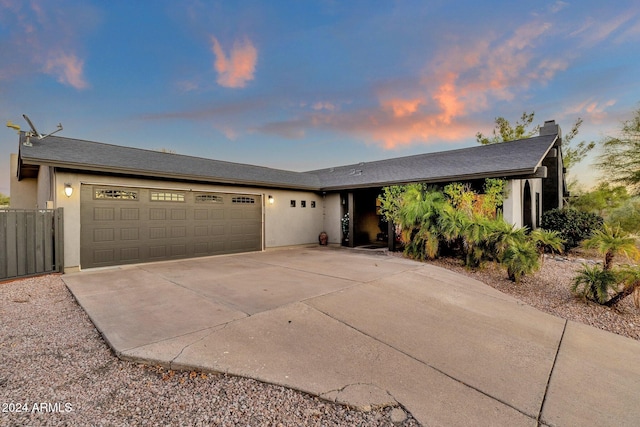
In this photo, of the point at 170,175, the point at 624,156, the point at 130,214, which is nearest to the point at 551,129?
the point at 624,156

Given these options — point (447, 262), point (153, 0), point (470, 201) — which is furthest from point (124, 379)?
point (153, 0)

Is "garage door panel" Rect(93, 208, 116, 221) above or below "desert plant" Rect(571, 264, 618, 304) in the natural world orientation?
above

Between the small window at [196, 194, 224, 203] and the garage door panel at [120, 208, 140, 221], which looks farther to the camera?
the small window at [196, 194, 224, 203]

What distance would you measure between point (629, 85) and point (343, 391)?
662 inches

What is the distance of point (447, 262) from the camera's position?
7.53 meters

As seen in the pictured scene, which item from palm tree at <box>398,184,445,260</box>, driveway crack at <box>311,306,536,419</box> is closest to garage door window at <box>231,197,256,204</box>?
palm tree at <box>398,184,445,260</box>

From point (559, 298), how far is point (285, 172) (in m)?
10.2

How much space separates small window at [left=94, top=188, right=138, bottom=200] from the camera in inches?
279

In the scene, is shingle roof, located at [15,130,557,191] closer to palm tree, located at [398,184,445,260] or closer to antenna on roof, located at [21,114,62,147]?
antenna on roof, located at [21,114,62,147]

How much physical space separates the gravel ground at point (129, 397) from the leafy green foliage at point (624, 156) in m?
20.4

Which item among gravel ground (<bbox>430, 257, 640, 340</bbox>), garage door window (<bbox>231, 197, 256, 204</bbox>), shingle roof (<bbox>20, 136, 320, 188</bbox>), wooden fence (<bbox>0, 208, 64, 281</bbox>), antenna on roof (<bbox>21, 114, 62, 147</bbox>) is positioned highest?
antenna on roof (<bbox>21, 114, 62, 147</bbox>)

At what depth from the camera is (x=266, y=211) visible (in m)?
10.6

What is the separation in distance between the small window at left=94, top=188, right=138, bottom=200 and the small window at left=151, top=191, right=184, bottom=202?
456mm

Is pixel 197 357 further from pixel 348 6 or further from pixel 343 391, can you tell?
pixel 348 6
